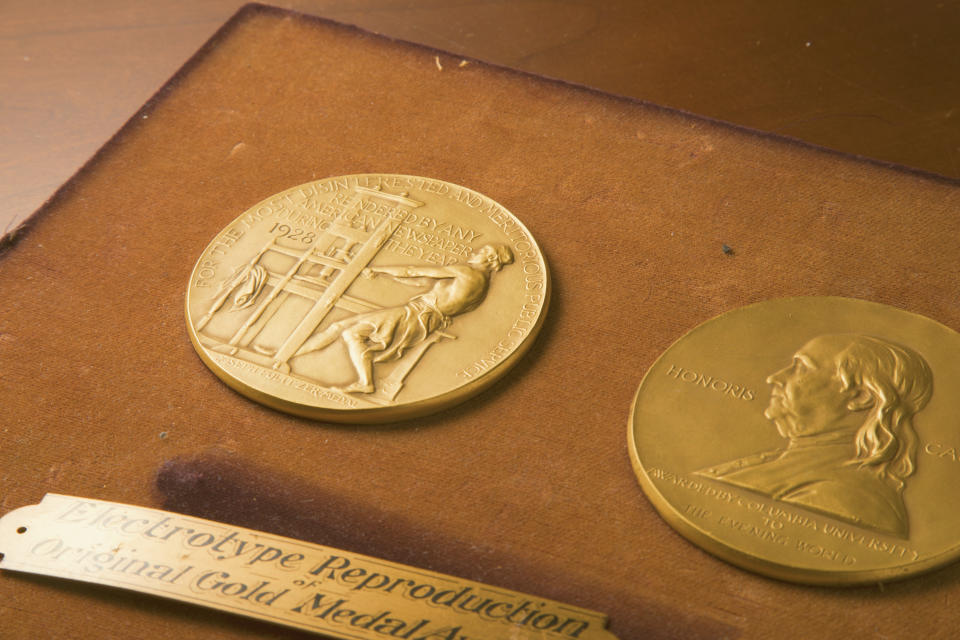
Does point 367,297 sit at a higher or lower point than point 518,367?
higher

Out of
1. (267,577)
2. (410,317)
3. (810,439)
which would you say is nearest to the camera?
(267,577)

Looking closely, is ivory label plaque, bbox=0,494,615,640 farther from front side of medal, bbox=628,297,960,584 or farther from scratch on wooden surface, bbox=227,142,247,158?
scratch on wooden surface, bbox=227,142,247,158

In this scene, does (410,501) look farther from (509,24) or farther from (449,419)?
(509,24)

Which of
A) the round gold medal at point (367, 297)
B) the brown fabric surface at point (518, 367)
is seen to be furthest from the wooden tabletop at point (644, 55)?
the round gold medal at point (367, 297)

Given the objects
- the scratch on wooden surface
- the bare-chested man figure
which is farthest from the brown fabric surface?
the bare-chested man figure

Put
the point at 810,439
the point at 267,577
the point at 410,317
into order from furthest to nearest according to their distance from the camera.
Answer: the point at 410,317 < the point at 810,439 < the point at 267,577

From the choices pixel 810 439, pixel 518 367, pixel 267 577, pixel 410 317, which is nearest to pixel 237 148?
→ pixel 410 317

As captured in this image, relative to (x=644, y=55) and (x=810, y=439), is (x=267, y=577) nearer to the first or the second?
(x=810, y=439)
